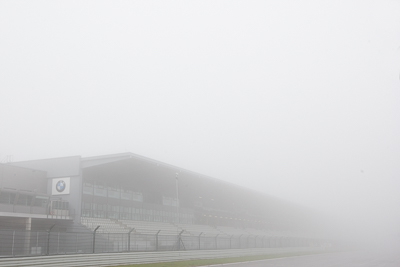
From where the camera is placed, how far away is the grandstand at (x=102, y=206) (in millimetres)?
26125

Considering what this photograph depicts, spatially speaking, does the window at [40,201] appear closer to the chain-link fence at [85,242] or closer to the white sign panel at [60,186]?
the white sign panel at [60,186]

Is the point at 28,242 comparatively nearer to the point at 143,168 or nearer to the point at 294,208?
the point at 143,168

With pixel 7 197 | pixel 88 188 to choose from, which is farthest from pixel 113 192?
pixel 7 197

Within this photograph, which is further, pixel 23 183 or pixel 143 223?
pixel 143 223

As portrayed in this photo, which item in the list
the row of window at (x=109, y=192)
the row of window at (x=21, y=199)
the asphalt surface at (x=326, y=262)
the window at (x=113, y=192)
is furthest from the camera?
the window at (x=113, y=192)

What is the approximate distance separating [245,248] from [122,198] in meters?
13.8

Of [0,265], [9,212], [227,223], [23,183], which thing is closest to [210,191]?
[227,223]

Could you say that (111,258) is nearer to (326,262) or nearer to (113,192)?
(326,262)

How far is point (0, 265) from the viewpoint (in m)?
18.8

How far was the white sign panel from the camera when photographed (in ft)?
123

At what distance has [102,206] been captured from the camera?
135 ft

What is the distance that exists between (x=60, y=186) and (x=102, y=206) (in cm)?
524

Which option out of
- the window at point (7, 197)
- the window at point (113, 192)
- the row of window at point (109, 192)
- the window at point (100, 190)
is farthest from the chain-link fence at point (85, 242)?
the window at point (113, 192)

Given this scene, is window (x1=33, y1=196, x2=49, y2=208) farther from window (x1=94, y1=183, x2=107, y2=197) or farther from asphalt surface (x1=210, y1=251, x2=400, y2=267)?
asphalt surface (x1=210, y1=251, x2=400, y2=267)
